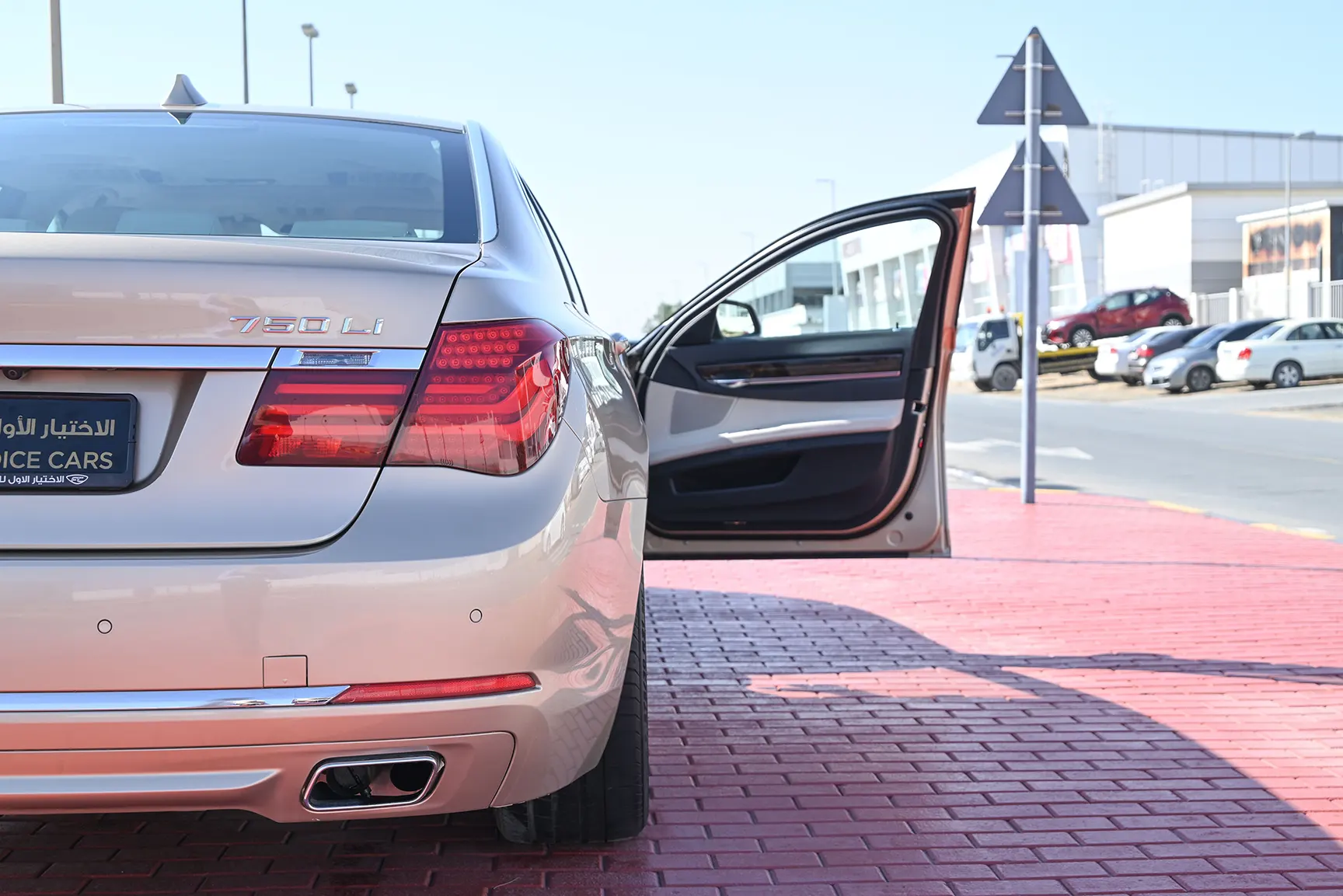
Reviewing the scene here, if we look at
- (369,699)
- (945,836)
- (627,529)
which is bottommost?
(945,836)

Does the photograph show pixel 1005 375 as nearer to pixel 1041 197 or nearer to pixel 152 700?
pixel 1041 197

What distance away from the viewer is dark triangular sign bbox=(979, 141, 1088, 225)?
35.5 ft

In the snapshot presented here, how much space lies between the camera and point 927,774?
4246mm

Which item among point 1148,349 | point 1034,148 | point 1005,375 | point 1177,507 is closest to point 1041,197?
point 1034,148

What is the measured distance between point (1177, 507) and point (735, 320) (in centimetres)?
808

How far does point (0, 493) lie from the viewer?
2.38m

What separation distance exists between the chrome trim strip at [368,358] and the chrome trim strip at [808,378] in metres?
2.77

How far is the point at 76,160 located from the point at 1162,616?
546 cm

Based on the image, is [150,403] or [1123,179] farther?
[1123,179]

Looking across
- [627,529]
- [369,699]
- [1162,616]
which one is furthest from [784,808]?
[1162,616]

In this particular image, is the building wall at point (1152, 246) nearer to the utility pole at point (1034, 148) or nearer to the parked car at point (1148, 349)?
the parked car at point (1148, 349)

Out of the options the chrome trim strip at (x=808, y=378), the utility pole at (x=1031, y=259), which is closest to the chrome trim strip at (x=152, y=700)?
the chrome trim strip at (x=808, y=378)

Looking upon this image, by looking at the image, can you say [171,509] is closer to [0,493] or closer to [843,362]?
[0,493]

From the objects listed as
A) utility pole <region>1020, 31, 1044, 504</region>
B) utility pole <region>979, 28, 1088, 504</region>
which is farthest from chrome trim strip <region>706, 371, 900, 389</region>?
utility pole <region>979, 28, 1088, 504</region>
